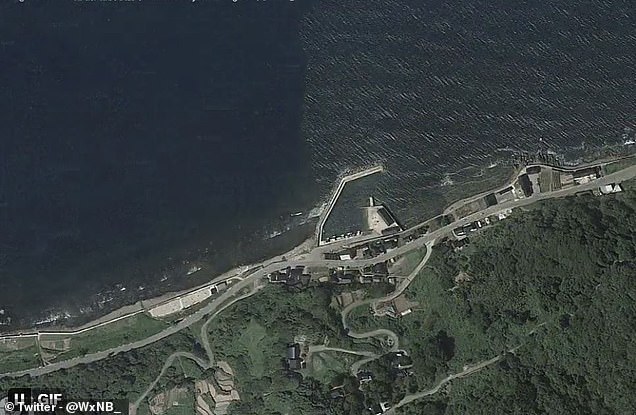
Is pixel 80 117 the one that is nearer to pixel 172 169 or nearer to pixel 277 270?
pixel 172 169

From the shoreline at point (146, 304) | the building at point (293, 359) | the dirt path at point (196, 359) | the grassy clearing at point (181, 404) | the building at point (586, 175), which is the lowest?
the grassy clearing at point (181, 404)

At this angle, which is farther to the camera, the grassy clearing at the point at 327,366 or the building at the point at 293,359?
the building at the point at 293,359

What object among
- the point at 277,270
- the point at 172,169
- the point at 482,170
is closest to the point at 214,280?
the point at 277,270

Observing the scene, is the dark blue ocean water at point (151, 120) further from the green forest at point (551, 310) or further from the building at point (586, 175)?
the building at point (586, 175)

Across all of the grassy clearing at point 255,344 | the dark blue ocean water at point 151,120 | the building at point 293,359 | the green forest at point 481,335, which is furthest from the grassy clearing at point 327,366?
the dark blue ocean water at point 151,120

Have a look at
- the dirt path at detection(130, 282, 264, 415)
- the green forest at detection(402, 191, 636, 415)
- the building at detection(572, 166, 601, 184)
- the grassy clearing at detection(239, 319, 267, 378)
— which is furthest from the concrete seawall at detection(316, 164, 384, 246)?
the building at detection(572, 166, 601, 184)

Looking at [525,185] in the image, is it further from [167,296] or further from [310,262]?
[167,296]
